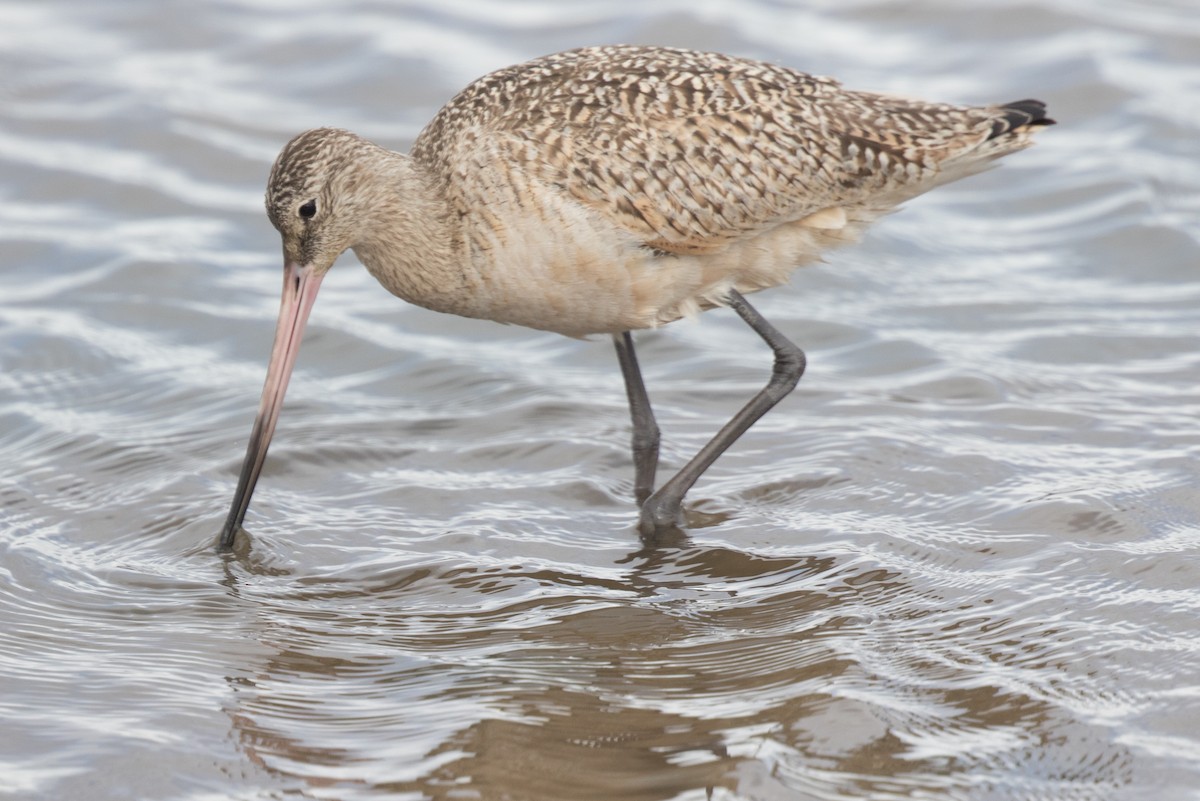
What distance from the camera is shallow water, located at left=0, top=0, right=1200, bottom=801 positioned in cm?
448

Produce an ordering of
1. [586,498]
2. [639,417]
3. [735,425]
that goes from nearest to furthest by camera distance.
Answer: [735,425], [586,498], [639,417]

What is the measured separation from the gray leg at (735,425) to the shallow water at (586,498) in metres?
0.15

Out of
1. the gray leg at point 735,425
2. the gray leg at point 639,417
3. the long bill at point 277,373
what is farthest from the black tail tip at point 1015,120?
the long bill at point 277,373

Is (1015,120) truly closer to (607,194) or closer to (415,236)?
(607,194)

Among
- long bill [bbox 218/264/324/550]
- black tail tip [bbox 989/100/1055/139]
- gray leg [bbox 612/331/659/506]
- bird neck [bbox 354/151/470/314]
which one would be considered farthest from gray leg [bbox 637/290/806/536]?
long bill [bbox 218/264/324/550]

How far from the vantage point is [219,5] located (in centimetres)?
1218

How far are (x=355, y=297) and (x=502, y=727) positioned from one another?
4404 millimetres

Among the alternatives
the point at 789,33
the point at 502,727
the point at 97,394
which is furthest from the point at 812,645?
the point at 789,33

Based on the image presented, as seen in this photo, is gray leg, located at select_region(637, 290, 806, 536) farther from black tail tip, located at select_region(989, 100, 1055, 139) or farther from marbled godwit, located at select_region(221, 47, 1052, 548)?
black tail tip, located at select_region(989, 100, 1055, 139)

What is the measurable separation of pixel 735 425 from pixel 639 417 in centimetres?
51

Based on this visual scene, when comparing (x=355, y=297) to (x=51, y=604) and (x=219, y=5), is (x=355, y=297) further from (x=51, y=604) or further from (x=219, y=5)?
(x=219, y=5)

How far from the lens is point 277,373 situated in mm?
5941

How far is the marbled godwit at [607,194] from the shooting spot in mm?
5719

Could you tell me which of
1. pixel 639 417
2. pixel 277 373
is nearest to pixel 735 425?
pixel 639 417
